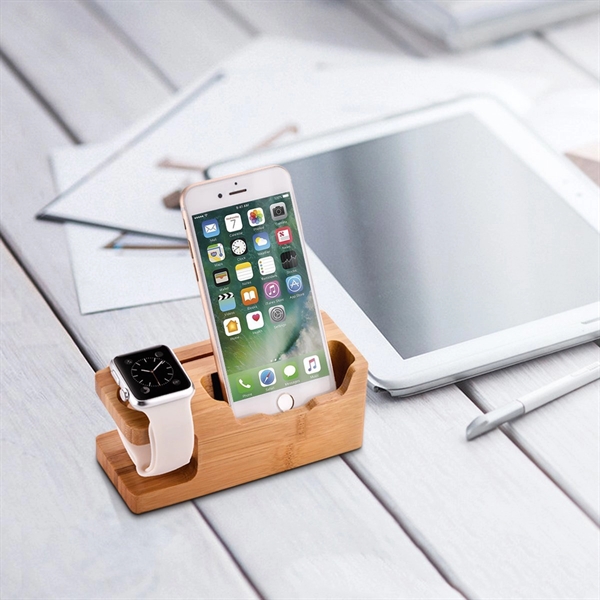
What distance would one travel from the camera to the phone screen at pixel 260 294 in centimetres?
60

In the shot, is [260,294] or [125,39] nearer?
[260,294]

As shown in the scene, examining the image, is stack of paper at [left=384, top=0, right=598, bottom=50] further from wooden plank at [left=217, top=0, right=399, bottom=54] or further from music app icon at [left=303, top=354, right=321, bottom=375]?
music app icon at [left=303, top=354, right=321, bottom=375]

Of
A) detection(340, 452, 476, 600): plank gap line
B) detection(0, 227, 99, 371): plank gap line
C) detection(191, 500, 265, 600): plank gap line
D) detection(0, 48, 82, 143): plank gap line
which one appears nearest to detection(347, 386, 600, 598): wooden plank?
detection(340, 452, 476, 600): plank gap line

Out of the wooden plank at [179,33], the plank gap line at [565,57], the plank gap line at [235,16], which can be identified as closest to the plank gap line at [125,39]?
the wooden plank at [179,33]

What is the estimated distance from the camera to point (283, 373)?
2.05ft

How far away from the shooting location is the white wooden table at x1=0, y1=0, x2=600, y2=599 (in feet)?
1.92

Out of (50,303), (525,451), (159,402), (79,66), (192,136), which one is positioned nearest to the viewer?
(159,402)

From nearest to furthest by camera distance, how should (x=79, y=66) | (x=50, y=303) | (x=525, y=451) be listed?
(x=525, y=451), (x=50, y=303), (x=79, y=66)

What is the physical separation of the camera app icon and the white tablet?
148 mm

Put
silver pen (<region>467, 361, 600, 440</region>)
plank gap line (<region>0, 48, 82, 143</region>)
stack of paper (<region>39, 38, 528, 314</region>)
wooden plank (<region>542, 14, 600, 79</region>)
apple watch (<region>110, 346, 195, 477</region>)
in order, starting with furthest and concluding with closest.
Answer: wooden plank (<region>542, 14, 600, 79</region>)
plank gap line (<region>0, 48, 82, 143</region>)
stack of paper (<region>39, 38, 528, 314</region>)
silver pen (<region>467, 361, 600, 440</region>)
apple watch (<region>110, 346, 195, 477</region>)

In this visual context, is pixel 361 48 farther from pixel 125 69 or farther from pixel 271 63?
pixel 125 69

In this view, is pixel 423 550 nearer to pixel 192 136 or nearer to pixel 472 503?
pixel 472 503

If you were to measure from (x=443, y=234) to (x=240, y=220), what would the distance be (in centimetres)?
27

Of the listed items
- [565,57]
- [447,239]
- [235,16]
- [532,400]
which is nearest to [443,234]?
[447,239]
